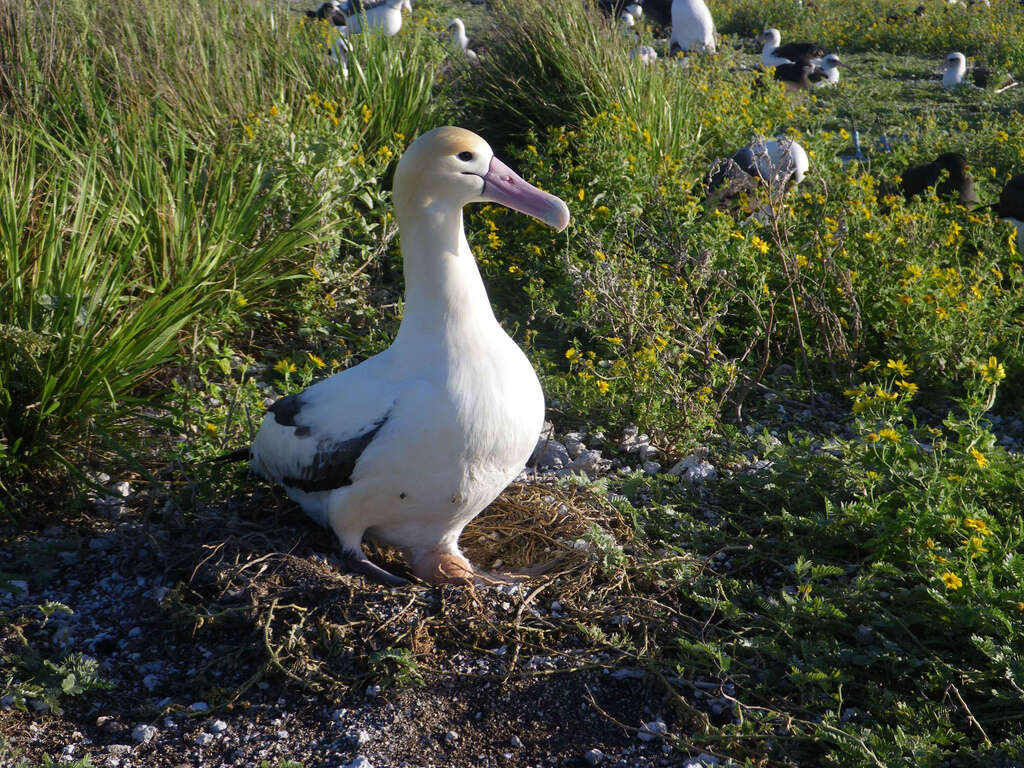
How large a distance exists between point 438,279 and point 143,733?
1546mm

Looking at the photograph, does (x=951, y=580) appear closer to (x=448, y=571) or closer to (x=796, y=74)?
(x=448, y=571)

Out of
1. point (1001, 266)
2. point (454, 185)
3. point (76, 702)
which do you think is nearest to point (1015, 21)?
point (1001, 266)

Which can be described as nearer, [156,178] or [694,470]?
[694,470]

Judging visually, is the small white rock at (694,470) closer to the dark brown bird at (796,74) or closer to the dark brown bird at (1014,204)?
the dark brown bird at (1014,204)

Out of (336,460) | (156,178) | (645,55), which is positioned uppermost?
(156,178)

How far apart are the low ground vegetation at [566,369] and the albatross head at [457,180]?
42.5 inches

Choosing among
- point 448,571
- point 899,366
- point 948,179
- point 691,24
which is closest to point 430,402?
point 448,571

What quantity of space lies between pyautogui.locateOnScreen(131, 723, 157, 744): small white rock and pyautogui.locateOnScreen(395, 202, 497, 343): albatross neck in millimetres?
1332

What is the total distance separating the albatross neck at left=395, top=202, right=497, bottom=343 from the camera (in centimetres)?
321

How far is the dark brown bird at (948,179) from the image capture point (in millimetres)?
7086

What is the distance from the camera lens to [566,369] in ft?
17.4

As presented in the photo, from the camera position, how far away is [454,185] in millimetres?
3246

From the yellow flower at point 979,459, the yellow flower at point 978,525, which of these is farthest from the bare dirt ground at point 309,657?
the yellow flower at point 979,459

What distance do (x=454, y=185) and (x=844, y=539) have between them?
178 cm
